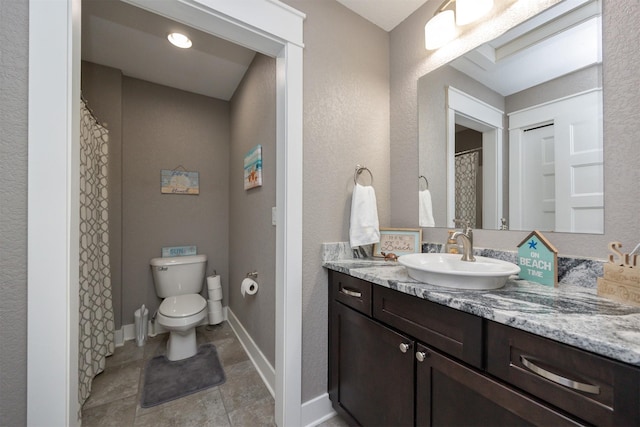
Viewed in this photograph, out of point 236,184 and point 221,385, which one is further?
point 236,184

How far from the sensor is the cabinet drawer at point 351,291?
3.66 feet

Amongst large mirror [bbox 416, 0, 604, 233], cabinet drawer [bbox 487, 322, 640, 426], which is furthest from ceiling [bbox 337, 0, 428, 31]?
cabinet drawer [bbox 487, 322, 640, 426]

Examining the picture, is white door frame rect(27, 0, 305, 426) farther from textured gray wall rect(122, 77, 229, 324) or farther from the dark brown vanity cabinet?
textured gray wall rect(122, 77, 229, 324)

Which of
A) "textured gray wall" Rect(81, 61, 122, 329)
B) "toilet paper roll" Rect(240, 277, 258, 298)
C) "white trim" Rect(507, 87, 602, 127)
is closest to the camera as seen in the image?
"white trim" Rect(507, 87, 602, 127)

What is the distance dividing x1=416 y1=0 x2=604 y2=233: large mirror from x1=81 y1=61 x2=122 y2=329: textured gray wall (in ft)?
8.21

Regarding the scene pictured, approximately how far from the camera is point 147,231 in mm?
2365

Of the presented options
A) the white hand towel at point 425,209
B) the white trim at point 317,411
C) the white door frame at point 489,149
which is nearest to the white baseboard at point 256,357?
the white trim at point 317,411

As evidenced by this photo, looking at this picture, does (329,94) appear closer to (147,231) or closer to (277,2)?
(277,2)

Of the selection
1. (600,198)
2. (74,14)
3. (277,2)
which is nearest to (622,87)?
(600,198)

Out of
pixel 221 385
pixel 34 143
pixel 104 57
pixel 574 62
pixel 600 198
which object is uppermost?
pixel 104 57

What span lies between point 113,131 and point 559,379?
304cm

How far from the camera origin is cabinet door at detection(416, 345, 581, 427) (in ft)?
2.03

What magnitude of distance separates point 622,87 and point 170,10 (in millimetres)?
1764

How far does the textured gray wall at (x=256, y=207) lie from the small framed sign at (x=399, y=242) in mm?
692
